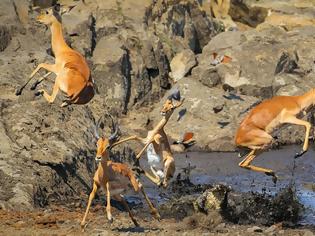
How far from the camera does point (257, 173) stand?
1675 centimetres

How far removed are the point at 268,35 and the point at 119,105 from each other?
246 inches

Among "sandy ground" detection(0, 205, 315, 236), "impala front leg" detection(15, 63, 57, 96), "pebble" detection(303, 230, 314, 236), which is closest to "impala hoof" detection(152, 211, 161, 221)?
"sandy ground" detection(0, 205, 315, 236)

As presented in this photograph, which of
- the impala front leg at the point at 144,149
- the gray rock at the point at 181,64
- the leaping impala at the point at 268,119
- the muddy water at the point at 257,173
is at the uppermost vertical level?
the leaping impala at the point at 268,119

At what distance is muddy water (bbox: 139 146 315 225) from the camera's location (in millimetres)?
14930

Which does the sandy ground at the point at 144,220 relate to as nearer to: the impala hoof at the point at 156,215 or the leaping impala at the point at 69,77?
the impala hoof at the point at 156,215

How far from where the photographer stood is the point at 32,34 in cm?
2103

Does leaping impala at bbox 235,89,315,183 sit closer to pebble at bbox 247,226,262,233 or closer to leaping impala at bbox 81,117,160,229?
pebble at bbox 247,226,262,233

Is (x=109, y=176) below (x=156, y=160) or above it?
above

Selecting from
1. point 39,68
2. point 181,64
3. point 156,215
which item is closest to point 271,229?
point 156,215

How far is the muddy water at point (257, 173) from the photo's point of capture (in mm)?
14930

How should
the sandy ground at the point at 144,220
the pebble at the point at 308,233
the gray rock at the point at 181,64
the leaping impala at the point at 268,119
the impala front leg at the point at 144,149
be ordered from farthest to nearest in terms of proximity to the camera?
the gray rock at the point at 181,64 < the impala front leg at the point at 144,149 < the leaping impala at the point at 268,119 < the pebble at the point at 308,233 < the sandy ground at the point at 144,220

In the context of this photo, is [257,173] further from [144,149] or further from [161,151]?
[144,149]

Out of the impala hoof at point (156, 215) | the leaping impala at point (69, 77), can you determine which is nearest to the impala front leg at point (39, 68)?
the leaping impala at point (69, 77)

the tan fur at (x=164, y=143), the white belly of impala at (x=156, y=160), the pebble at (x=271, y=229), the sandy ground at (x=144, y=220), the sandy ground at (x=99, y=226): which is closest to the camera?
the sandy ground at (x=99, y=226)
